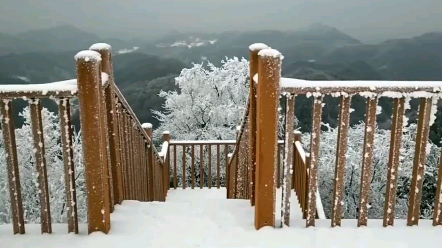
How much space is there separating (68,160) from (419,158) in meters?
2.09

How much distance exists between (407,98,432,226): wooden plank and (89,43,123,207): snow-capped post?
193 centimetres

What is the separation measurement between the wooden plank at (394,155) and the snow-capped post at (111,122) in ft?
5.84

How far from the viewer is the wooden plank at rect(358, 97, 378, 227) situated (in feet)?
6.80

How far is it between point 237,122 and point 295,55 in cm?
1049

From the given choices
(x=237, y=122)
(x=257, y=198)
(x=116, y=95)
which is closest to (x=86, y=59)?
(x=116, y=95)

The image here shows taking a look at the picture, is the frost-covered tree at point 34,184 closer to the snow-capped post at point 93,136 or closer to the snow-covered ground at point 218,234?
the snow-covered ground at point 218,234

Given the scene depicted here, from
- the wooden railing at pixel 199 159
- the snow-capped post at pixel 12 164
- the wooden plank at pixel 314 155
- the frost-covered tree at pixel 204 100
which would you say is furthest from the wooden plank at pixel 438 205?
the frost-covered tree at pixel 204 100

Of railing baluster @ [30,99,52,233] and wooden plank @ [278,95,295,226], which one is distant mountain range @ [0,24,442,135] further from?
railing baluster @ [30,99,52,233]

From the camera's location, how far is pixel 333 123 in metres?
17.2

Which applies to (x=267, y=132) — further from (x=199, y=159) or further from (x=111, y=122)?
(x=199, y=159)

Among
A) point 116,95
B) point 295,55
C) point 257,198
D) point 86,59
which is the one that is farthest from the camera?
point 295,55

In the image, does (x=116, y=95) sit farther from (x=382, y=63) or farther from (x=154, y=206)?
(x=382, y=63)

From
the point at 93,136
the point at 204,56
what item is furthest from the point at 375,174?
the point at 93,136

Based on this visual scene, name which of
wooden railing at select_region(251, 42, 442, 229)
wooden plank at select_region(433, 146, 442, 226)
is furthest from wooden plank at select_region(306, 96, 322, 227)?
wooden plank at select_region(433, 146, 442, 226)
